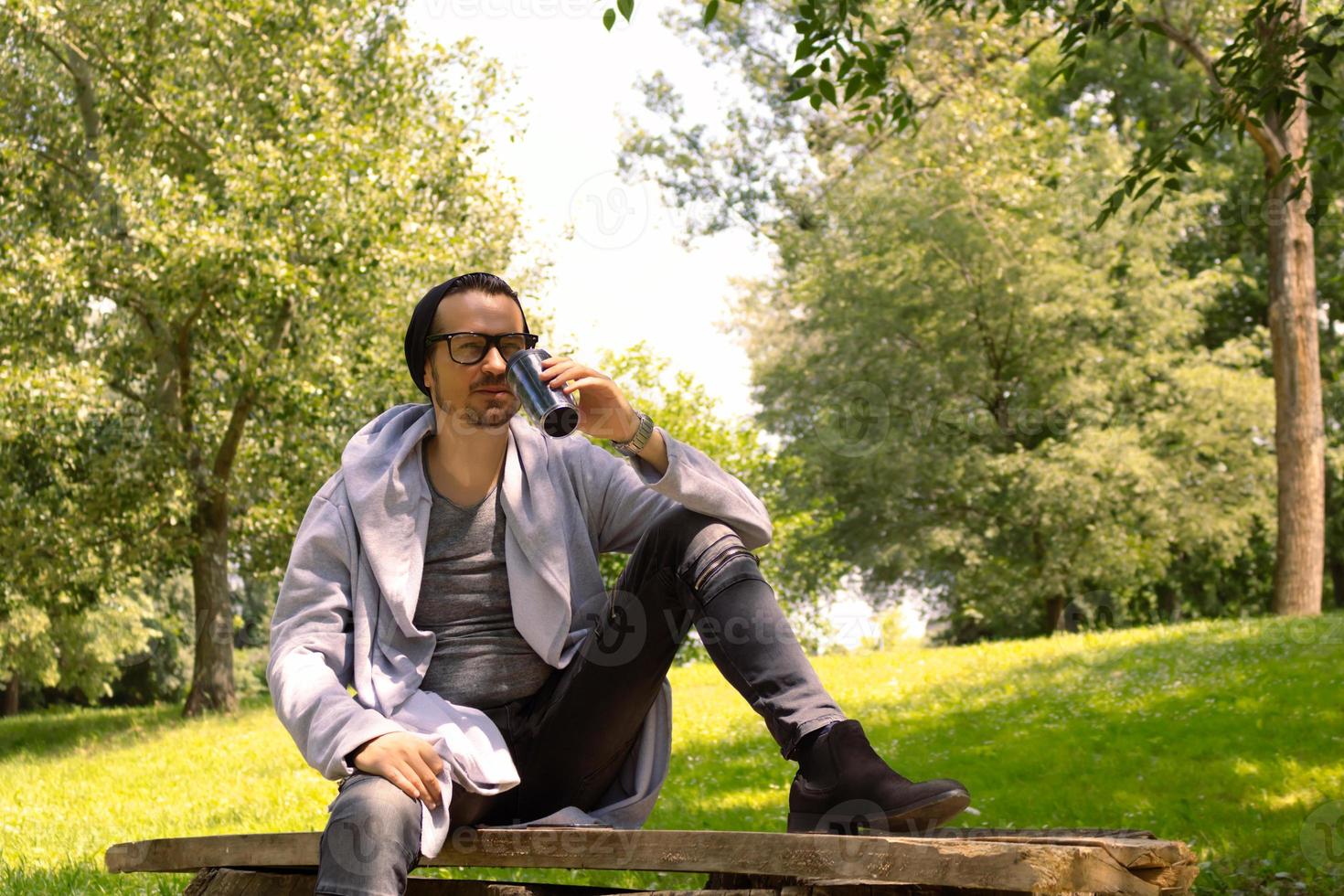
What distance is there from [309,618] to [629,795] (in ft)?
3.29

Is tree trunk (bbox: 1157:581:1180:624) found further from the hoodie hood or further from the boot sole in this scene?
the boot sole

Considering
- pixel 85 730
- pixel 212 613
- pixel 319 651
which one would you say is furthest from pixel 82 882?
pixel 85 730

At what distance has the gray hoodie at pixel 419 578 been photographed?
312 centimetres

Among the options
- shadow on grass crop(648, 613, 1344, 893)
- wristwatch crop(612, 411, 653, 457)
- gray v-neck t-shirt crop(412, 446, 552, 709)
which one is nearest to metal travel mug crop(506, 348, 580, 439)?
wristwatch crop(612, 411, 653, 457)

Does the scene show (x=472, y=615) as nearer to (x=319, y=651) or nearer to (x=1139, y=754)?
(x=319, y=651)

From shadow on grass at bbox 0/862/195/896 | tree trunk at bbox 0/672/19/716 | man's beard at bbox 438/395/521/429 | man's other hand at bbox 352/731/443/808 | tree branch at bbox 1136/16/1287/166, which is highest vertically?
tree branch at bbox 1136/16/1287/166

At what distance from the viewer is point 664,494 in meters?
3.26

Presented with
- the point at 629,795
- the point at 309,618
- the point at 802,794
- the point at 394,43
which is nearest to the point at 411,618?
the point at 309,618

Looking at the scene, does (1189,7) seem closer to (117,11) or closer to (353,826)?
(117,11)

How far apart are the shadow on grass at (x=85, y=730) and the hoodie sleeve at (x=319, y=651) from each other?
48.1 feet

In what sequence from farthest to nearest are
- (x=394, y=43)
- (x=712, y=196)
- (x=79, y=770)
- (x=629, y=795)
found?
(x=712, y=196) < (x=394, y=43) < (x=79, y=770) < (x=629, y=795)

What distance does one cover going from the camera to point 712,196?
3044 centimetres

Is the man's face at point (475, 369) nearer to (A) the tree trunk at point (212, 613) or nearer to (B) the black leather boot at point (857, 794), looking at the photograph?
(B) the black leather boot at point (857, 794)

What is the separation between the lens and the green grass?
20.4 feet
